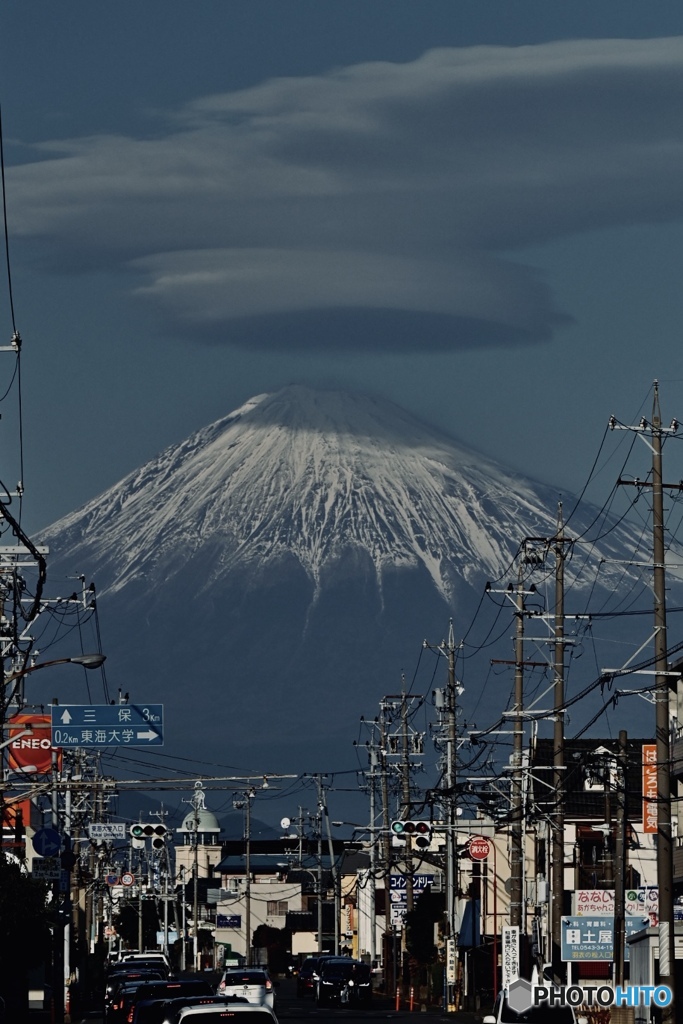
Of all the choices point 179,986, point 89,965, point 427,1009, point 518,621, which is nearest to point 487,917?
point 89,965

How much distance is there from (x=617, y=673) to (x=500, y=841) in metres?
69.5

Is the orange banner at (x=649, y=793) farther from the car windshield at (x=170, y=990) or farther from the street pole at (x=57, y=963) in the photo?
the car windshield at (x=170, y=990)

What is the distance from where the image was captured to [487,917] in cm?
10362

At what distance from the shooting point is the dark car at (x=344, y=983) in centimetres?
7824

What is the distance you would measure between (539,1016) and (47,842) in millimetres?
33648

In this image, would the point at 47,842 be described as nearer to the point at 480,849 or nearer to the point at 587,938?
the point at 480,849

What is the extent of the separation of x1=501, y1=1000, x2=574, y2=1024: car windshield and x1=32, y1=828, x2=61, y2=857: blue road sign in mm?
32436

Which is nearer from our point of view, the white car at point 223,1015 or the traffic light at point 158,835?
the white car at point 223,1015

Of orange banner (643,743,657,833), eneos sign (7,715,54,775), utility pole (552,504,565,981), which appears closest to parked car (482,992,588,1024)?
utility pole (552,504,565,981)

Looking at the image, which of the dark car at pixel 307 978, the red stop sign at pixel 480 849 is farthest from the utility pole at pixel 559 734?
the dark car at pixel 307 978

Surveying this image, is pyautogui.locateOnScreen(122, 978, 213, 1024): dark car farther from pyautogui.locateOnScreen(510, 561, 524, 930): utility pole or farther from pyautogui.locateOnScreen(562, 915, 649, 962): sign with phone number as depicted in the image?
pyautogui.locateOnScreen(510, 561, 524, 930): utility pole

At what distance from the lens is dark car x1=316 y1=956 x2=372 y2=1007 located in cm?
7824

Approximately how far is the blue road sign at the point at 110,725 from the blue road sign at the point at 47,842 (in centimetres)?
1073

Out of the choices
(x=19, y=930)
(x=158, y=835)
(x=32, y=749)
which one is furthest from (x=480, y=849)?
(x=19, y=930)
